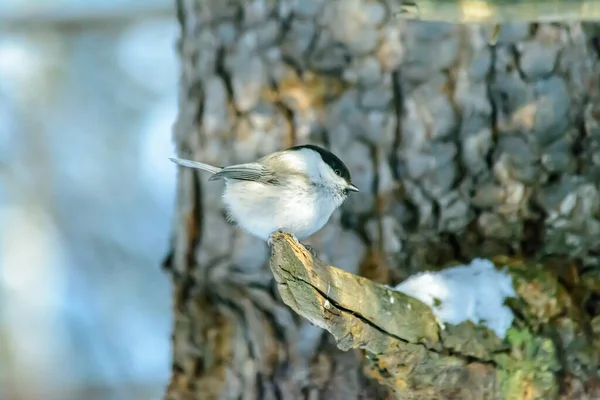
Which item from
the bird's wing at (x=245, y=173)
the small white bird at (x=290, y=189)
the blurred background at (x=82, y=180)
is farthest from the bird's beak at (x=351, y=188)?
the blurred background at (x=82, y=180)

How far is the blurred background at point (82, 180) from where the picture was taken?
3.58 metres

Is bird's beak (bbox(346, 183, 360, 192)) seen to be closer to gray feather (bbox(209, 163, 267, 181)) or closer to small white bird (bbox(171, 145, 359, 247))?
small white bird (bbox(171, 145, 359, 247))

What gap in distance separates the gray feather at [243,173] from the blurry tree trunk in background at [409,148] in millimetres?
126

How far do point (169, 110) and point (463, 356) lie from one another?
2.98 m

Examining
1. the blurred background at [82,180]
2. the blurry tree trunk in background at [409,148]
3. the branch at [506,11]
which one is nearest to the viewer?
the branch at [506,11]

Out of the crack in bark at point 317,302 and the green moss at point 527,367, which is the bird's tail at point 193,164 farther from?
the green moss at point 527,367

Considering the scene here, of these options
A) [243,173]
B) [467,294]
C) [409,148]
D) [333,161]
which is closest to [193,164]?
[243,173]

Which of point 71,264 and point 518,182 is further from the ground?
point 71,264

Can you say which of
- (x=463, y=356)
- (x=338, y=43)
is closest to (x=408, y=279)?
(x=463, y=356)

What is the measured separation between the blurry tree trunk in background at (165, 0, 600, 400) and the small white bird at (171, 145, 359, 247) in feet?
0.36

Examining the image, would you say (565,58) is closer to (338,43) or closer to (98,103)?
(338,43)

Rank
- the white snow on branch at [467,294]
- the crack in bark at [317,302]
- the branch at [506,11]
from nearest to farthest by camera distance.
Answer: the crack in bark at [317,302] → the branch at [506,11] → the white snow on branch at [467,294]

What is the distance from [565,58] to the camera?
134 centimetres

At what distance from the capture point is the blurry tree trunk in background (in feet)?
4.34
